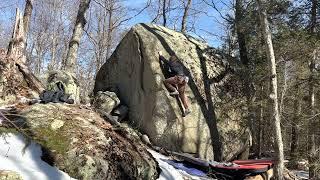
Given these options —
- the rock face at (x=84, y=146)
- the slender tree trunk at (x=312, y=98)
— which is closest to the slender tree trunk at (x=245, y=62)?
the slender tree trunk at (x=312, y=98)

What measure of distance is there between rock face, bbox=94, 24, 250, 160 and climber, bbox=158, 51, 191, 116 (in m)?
0.17

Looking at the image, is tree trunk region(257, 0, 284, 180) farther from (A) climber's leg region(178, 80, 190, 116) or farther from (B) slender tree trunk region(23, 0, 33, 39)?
(B) slender tree trunk region(23, 0, 33, 39)

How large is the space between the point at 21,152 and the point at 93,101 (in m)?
6.65

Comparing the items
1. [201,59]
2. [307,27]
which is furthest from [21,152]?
[307,27]

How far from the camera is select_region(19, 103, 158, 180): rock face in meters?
6.39

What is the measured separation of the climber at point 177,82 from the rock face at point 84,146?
398 centimetres

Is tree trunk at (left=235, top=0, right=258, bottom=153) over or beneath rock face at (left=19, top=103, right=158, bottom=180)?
over

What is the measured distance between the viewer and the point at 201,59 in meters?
13.3

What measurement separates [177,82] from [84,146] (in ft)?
17.9

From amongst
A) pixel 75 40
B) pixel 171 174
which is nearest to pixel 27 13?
pixel 75 40

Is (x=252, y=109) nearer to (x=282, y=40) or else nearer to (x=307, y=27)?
(x=282, y=40)

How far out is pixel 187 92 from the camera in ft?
40.1

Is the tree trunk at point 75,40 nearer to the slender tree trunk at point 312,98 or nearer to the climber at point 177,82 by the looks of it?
the climber at point 177,82

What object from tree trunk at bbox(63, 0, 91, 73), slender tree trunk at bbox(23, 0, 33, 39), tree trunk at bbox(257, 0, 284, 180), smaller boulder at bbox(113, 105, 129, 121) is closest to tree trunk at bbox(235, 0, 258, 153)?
tree trunk at bbox(257, 0, 284, 180)
